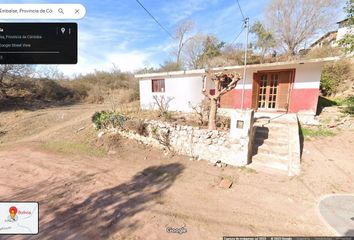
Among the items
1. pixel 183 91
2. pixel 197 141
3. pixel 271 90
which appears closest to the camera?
pixel 197 141

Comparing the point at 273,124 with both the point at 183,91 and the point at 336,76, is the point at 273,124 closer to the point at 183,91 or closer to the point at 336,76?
the point at 183,91

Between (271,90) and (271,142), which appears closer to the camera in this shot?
(271,142)

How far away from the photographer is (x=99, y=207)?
4234 millimetres

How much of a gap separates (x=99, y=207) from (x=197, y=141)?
12.6 feet

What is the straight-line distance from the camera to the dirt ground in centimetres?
361

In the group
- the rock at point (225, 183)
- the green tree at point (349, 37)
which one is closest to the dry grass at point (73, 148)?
the rock at point (225, 183)

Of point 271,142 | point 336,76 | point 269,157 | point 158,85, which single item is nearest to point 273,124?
point 271,142

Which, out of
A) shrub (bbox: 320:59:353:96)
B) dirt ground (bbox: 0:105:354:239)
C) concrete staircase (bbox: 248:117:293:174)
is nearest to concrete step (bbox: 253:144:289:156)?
concrete staircase (bbox: 248:117:293:174)

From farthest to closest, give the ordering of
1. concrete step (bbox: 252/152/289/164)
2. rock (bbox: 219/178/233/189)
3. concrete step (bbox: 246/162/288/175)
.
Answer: concrete step (bbox: 252/152/289/164) < concrete step (bbox: 246/162/288/175) < rock (bbox: 219/178/233/189)

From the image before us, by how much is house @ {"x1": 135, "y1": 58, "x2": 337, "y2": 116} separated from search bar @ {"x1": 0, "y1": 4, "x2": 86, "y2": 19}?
814cm

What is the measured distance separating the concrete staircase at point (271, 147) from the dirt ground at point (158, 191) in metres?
0.48

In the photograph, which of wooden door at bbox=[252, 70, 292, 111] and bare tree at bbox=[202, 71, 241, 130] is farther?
wooden door at bbox=[252, 70, 292, 111]

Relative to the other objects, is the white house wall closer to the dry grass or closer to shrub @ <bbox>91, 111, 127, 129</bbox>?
shrub @ <bbox>91, 111, 127, 129</bbox>

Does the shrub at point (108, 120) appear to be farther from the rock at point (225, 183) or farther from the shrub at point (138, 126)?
the rock at point (225, 183)
